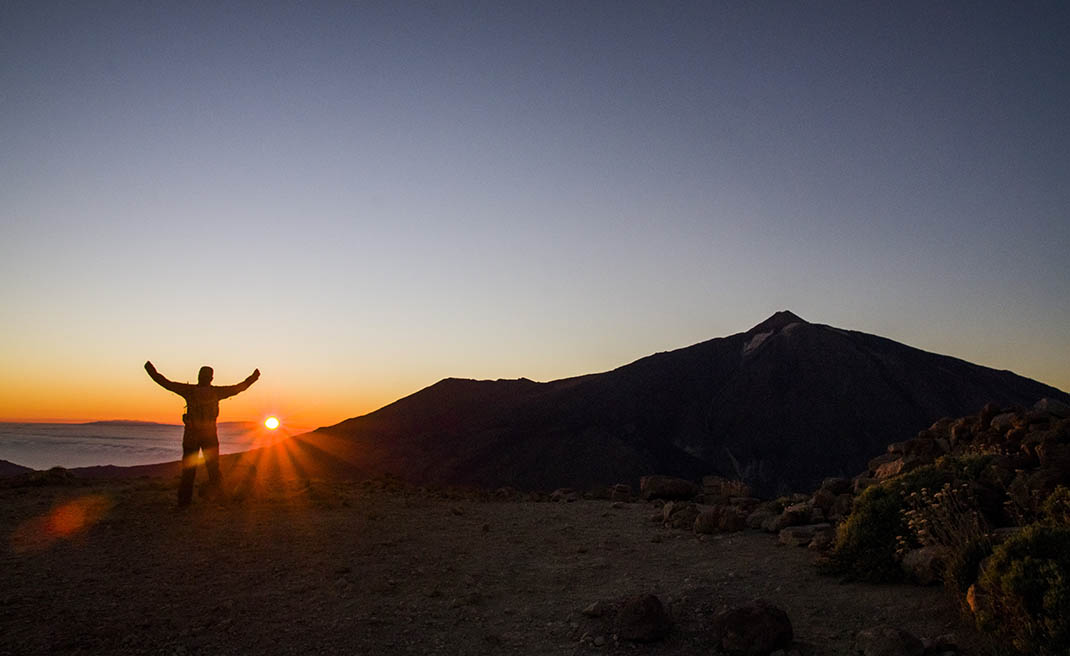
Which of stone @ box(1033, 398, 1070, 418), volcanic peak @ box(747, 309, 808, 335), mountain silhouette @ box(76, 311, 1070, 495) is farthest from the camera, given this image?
volcanic peak @ box(747, 309, 808, 335)

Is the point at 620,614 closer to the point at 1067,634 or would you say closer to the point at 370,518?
the point at 1067,634

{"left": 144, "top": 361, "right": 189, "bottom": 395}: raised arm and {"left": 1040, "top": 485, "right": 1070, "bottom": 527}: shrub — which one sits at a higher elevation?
{"left": 144, "top": 361, "right": 189, "bottom": 395}: raised arm

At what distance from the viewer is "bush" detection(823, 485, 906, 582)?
800cm

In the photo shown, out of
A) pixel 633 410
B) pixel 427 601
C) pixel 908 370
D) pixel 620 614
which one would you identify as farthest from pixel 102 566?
pixel 908 370

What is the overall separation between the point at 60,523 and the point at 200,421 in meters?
2.80

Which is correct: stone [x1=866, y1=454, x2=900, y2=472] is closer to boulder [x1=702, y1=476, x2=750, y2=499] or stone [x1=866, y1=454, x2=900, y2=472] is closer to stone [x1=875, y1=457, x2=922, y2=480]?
stone [x1=875, y1=457, x2=922, y2=480]

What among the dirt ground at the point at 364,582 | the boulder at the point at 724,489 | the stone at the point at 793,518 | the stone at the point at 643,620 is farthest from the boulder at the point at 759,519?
the stone at the point at 643,620

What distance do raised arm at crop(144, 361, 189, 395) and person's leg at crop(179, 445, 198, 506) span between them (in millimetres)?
1118

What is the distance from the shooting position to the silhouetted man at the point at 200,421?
12.7 meters

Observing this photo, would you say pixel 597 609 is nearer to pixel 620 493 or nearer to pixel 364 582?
pixel 364 582

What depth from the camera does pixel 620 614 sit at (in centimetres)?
700

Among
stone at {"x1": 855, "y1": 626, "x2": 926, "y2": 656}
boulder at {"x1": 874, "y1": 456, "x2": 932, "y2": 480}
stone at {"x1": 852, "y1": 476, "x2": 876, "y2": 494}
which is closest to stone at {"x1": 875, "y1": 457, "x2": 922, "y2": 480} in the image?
boulder at {"x1": 874, "y1": 456, "x2": 932, "y2": 480}

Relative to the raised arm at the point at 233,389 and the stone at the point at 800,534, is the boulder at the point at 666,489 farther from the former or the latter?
→ the raised arm at the point at 233,389

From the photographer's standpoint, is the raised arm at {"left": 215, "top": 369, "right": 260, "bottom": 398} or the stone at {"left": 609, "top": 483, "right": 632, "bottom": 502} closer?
the raised arm at {"left": 215, "top": 369, "right": 260, "bottom": 398}
